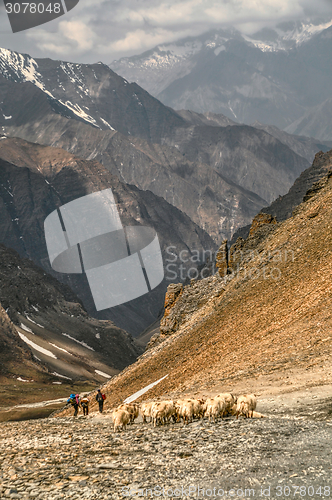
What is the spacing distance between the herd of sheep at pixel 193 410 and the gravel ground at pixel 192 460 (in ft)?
1.48

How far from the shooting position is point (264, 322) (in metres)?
40.3

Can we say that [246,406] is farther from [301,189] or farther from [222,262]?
[301,189]

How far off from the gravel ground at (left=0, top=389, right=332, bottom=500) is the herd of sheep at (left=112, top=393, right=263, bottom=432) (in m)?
0.45

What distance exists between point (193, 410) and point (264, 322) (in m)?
17.4

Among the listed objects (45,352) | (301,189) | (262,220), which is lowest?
(45,352)

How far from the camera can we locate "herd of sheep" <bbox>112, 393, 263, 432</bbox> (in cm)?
2328

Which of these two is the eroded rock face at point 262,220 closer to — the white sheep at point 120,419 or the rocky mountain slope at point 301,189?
the white sheep at point 120,419

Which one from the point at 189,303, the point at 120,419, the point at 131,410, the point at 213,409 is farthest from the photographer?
the point at 189,303

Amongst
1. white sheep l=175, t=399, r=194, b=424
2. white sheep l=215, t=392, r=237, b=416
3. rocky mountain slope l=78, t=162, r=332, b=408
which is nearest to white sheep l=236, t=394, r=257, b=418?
white sheep l=215, t=392, r=237, b=416

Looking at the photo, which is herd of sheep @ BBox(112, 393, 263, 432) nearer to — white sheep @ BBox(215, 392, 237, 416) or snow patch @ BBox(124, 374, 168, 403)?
white sheep @ BBox(215, 392, 237, 416)

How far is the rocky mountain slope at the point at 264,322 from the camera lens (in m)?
32.5

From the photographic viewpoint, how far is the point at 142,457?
19625 millimetres

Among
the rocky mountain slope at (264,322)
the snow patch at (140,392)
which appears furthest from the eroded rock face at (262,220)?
the snow patch at (140,392)

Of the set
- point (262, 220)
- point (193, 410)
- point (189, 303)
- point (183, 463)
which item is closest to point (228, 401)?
point (193, 410)
